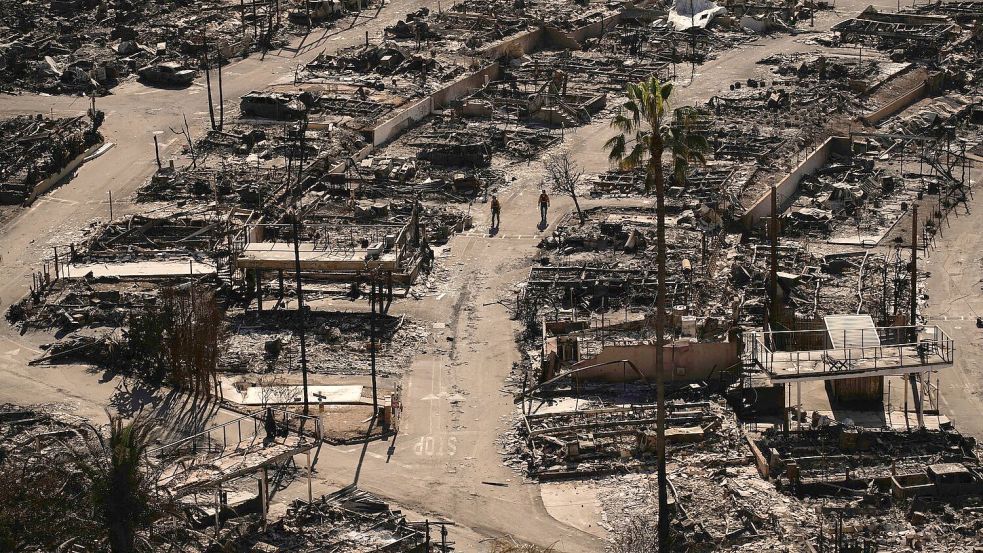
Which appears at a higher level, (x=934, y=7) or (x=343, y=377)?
(x=934, y=7)

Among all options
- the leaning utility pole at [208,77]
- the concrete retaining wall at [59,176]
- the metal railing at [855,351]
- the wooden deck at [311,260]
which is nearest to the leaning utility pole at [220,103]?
the leaning utility pole at [208,77]

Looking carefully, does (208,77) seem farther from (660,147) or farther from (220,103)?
(660,147)

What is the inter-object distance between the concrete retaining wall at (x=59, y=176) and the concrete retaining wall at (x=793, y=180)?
28218 millimetres

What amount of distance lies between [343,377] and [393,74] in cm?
3873

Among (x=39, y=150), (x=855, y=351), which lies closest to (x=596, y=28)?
(x=39, y=150)

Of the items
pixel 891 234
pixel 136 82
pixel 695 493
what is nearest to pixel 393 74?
pixel 136 82

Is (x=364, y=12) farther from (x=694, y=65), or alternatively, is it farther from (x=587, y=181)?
(x=587, y=181)

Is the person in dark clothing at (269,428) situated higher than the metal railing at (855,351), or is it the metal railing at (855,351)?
the metal railing at (855,351)

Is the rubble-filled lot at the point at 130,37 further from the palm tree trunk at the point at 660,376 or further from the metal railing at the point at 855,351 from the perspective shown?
the palm tree trunk at the point at 660,376

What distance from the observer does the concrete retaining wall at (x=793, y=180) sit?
221 feet

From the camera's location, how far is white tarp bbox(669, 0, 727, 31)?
102125 millimetres

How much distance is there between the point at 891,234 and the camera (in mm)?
66875

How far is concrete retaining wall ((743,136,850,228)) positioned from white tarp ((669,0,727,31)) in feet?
83.8

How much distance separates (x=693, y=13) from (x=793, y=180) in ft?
106
